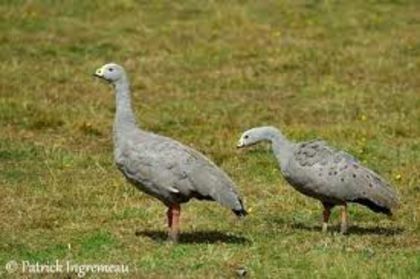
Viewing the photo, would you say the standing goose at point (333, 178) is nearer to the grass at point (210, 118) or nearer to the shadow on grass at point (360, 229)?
the shadow on grass at point (360, 229)

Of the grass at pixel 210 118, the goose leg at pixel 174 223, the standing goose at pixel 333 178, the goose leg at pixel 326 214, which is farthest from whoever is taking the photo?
the goose leg at pixel 326 214

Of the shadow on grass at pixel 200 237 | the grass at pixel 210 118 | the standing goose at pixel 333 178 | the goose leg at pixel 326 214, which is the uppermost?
the standing goose at pixel 333 178

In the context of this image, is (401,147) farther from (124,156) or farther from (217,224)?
(124,156)

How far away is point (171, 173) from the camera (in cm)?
966

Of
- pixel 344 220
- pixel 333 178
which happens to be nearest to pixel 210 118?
pixel 344 220

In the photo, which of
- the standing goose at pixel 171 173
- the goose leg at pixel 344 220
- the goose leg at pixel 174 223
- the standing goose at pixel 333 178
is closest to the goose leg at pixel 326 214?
the standing goose at pixel 333 178

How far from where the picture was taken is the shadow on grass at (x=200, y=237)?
10102mm

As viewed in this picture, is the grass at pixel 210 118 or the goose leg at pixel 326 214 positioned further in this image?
the goose leg at pixel 326 214

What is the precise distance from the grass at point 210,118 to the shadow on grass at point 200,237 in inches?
1.1

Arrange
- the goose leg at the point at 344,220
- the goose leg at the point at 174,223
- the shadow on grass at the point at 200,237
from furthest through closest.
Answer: the goose leg at the point at 344,220 < the shadow on grass at the point at 200,237 < the goose leg at the point at 174,223

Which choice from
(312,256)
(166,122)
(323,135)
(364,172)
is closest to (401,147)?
(323,135)

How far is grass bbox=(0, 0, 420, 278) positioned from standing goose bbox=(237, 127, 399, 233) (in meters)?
0.36

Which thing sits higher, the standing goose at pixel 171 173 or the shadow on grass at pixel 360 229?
the standing goose at pixel 171 173

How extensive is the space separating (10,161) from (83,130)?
2190 millimetres
